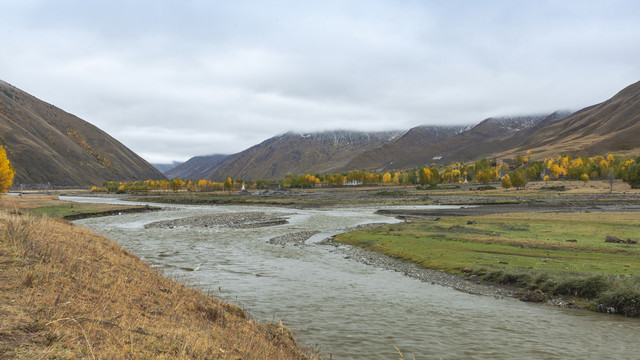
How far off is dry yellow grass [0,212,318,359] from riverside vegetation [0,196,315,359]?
0.08 ft

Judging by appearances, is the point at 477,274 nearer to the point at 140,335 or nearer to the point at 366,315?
the point at 366,315

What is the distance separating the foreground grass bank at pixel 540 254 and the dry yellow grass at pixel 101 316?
19568 mm

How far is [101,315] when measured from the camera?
11164 millimetres

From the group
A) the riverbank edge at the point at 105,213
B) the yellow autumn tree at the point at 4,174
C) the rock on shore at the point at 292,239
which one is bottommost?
the rock on shore at the point at 292,239

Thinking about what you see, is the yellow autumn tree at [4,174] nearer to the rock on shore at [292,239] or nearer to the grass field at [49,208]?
the grass field at [49,208]

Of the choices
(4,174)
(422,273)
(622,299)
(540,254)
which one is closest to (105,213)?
(4,174)

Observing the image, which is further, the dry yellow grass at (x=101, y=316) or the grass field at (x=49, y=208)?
the grass field at (x=49, y=208)

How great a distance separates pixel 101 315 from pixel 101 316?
0.67 feet

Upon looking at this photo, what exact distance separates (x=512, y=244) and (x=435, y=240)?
8875 millimetres

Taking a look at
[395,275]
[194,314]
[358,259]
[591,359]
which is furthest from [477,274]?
[194,314]

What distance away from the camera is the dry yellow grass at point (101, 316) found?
878 centimetres

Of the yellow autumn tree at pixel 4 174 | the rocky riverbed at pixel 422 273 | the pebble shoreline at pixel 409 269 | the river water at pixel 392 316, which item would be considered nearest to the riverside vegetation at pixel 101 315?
the river water at pixel 392 316

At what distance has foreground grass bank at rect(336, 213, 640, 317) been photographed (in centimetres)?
2300

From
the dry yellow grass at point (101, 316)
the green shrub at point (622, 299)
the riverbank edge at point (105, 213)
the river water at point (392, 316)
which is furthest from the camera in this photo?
the riverbank edge at point (105, 213)
